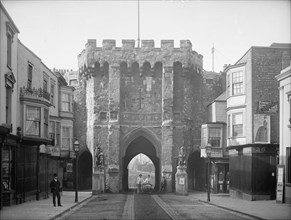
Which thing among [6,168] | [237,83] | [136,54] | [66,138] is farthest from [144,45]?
[6,168]

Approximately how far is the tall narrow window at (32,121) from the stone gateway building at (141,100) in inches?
603

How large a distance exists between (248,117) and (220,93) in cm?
1607

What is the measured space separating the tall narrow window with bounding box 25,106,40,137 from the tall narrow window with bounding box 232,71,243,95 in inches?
501

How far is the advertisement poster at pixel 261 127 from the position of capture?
3167 centimetres

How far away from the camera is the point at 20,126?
27781 millimetres

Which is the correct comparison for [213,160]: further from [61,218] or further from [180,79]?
[61,218]

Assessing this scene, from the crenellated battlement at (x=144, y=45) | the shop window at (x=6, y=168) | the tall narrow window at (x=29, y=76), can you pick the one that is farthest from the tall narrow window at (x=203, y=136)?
the shop window at (x=6, y=168)

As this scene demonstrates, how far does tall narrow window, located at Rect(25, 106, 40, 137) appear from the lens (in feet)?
93.2

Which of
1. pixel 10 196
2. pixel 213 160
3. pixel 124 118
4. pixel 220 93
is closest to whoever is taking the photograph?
pixel 10 196

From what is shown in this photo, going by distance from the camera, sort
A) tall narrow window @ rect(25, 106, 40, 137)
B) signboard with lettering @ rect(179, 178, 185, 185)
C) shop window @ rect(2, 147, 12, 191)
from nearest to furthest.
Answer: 1. shop window @ rect(2, 147, 12, 191)
2. tall narrow window @ rect(25, 106, 40, 137)
3. signboard with lettering @ rect(179, 178, 185, 185)

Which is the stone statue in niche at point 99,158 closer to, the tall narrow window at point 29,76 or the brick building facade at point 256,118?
the brick building facade at point 256,118

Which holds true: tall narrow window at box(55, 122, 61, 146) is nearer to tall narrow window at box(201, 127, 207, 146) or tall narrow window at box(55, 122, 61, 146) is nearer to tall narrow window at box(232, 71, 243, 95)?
tall narrow window at box(201, 127, 207, 146)

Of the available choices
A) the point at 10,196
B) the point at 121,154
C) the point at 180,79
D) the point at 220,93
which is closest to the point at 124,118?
the point at 121,154

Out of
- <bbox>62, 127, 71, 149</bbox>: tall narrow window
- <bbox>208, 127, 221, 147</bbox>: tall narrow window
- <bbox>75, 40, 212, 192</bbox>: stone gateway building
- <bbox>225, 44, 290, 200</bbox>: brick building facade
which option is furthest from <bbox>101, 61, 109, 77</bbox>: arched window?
<bbox>225, 44, 290, 200</bbox>: brick building facade
